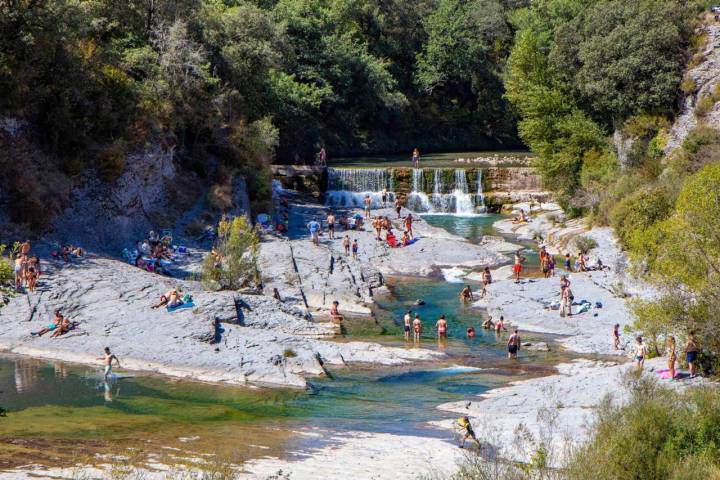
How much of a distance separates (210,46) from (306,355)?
1076 inches

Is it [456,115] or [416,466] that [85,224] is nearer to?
[416,466]

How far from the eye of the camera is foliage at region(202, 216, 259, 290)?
34812 millimetres

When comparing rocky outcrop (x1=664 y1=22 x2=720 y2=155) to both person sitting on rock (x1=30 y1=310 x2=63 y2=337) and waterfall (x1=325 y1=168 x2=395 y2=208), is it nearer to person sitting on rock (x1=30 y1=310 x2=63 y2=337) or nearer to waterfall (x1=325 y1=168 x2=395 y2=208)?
waterfall (x1=325 y1=168 x2=395 y2=208)

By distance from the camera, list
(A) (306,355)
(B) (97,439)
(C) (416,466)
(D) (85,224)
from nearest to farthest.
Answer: (C) (416,466), (B) (97,439), (A) (306,355), (D) (85,224)

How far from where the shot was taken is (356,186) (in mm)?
59938

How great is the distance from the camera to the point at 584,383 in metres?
25.6

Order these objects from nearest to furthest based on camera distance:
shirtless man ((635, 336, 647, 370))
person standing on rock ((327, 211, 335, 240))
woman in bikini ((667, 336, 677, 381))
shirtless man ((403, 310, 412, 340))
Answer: woman in bikini ((667, 336, 677, 381)) < shirtless man ((635, 336, 647, 370)) < shirtless man ((403, 310, 412, 340)) < person standing on rock ((327, 211, 335, 240))

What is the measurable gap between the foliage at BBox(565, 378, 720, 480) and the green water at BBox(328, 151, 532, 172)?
145ft

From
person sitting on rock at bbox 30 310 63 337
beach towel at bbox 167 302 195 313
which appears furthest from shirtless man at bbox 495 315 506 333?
person sitting on rock at bbox 30 310 63 337

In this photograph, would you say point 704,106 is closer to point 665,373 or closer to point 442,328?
point 442,328

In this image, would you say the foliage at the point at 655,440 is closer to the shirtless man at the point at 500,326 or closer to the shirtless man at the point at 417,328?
the shirtless man at the point at 417,328

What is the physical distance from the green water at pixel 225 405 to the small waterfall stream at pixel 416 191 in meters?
26.9

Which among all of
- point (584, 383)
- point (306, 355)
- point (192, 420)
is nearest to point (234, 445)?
point (192, 420)

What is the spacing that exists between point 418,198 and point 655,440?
42459 mm
